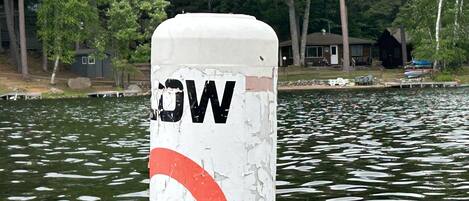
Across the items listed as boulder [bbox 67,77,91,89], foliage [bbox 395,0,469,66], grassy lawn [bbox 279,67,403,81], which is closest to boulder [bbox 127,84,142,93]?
boulder [bbox 67,77,91,89]

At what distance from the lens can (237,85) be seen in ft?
9.65

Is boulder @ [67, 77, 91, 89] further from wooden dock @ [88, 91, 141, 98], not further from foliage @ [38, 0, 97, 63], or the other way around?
wooden dock @ [88, 91, 141, 98]

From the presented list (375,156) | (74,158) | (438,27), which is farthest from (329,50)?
(74,158)

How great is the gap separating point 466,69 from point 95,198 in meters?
60.6

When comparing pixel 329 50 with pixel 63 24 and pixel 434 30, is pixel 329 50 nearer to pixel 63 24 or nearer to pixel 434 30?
pixel 434 30

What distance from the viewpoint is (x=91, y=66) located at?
65250 millimetres

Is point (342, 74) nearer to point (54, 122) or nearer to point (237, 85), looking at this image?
point (54, 122)

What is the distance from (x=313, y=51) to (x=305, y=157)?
66.0m

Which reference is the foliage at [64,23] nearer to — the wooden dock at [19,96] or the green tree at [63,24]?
the green tree at [63,24]

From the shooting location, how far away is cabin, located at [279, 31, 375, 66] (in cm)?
7844

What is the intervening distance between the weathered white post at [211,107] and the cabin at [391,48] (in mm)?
78311

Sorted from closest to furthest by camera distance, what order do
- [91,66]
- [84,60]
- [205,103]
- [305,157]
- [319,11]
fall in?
[205,103]
[305,157]
[91,66]
[84,60]
[319,11]

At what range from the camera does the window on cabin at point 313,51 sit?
80.2 meters

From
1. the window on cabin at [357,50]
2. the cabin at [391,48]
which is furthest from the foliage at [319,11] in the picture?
the window on cabin at [357,50]
